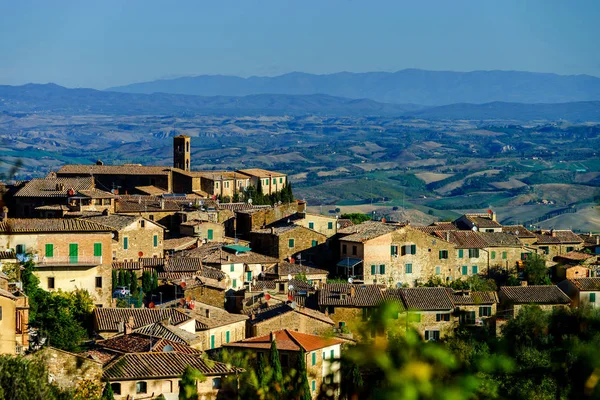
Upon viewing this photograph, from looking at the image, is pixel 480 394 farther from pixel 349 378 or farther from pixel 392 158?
pixel 392 158

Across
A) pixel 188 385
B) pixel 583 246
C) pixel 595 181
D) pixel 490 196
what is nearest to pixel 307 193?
pixel 490 196

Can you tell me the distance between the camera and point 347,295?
27.5 meters

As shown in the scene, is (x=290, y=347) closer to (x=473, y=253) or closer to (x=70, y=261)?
(x=70, y=261)

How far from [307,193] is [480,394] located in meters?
124

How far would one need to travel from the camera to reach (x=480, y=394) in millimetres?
5312

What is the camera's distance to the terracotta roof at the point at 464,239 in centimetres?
3431

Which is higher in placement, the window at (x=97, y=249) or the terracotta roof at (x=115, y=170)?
the terracotta roof at (x=115, y=170)

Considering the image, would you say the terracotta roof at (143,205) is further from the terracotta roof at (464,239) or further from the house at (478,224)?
the house at (478,224)

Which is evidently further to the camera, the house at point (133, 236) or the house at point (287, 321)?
the house at point (133, 236)

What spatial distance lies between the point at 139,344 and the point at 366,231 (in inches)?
561

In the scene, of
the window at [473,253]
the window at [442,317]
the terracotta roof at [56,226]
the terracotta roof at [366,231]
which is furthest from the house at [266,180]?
the terracotta roof at [56,226]

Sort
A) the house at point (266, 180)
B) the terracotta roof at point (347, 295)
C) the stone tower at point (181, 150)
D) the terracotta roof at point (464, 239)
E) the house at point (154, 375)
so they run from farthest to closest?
the stone tower at point (181, 150) → the house at point (266, 180) → the terracotta roof at point (464, 239) → the terracotta roof at point (347, 295) → the house at point (154, 375)

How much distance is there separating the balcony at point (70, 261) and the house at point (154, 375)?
263 inches

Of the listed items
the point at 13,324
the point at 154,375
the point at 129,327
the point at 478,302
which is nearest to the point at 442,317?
the point at 478,302
